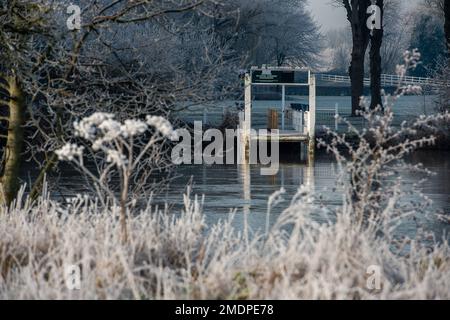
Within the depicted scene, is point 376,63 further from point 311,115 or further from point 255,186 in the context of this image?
point 255,186

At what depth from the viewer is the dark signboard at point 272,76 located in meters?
40.8

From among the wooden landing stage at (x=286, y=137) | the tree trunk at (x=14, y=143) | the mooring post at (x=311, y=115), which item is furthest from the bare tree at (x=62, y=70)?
the mooring post at (x=311, y=115)

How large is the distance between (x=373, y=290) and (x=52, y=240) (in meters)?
3.17

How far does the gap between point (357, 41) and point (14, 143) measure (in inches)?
1567

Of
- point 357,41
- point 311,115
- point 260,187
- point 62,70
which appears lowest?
point 260,187

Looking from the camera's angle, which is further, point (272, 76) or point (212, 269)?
point (272, 76)

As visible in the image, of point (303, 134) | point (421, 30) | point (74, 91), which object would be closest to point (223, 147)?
point (303, 134)

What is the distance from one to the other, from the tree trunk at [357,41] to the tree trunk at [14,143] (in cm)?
3880

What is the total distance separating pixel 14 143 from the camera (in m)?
15.9

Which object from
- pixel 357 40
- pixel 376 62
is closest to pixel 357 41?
pixel 357 40

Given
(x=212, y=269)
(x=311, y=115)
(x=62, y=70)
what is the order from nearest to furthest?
1. (x=212, y=269)
2. (x=62, y=70)
3. (x=311, y=115)

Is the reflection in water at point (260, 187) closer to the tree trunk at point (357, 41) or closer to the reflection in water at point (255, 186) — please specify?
the reflection in water at point (255, 186)

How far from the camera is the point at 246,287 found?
28.9ft
